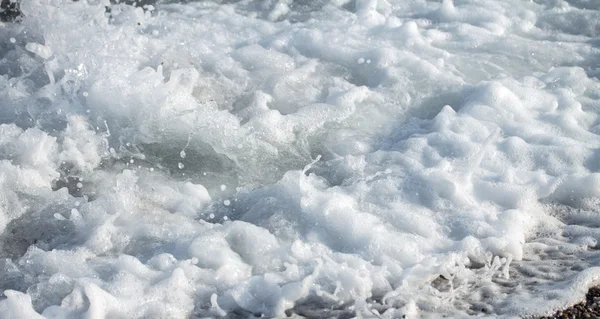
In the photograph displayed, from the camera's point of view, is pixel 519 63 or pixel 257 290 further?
pixel 519 63

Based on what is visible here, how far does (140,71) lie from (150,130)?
0.66 meters

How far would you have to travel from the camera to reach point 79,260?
3623 millimetres

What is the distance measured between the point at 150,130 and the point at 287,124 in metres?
1.04

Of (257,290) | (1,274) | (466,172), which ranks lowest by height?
(1,274)

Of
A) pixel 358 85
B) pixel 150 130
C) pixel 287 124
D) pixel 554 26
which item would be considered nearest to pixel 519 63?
pixel 554 26

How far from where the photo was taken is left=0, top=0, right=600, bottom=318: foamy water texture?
3420 mm

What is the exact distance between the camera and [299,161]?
4.57 metres

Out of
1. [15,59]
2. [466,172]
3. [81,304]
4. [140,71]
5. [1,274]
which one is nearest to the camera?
[81,304]

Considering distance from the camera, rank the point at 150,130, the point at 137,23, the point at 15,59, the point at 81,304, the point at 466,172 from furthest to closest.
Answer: the point at 137,23 < the point at 15,59 < the point at 150,130 < the point at 466,172 < the point at 81,304

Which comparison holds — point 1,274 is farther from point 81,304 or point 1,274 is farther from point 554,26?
point 554,26

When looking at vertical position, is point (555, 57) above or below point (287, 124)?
above

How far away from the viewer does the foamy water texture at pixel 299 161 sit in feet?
11.2

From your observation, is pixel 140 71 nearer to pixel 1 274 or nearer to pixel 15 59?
pixel 15 59

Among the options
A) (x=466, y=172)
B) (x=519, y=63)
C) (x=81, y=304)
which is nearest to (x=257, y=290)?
(x=81, y=304)
